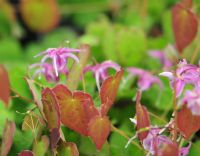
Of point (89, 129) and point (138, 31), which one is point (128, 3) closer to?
point (138, 31)

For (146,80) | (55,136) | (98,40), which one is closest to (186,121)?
(55,136)

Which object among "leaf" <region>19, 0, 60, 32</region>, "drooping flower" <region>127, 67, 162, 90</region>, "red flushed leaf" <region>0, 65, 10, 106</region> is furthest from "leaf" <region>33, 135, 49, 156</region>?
"leaf" <region>19, 0, 60, 32</region>

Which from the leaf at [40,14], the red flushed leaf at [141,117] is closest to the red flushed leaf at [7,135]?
the red flushed leaf at [141,117]

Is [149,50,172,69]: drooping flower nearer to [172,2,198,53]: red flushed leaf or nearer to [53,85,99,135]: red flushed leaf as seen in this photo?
[172,2,198,53]: red flushed leaf

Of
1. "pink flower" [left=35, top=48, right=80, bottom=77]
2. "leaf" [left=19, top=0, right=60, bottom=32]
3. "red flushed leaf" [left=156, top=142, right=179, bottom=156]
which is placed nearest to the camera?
"red flushed leaf" [left=156, top=142, right=179, bottom=156]

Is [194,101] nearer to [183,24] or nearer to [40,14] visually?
[183,24]

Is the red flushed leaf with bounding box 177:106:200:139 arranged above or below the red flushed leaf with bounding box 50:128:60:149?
above

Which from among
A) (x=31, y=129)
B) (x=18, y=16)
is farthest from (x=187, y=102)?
(x=18, y=16)
